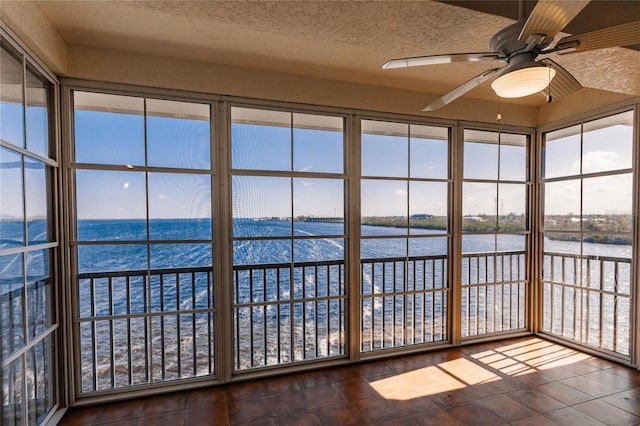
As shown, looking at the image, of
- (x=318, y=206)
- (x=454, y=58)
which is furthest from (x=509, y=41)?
(x=318, y=206)

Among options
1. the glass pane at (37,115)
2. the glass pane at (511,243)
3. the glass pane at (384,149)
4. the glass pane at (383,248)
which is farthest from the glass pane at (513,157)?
the glass pane at (37,115)

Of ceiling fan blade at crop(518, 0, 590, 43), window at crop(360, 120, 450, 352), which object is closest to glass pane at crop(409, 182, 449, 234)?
window at crop(360, 120, 450, 352)

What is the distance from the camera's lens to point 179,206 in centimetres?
298

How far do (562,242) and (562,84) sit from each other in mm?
2767

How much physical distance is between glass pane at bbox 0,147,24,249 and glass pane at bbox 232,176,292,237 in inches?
59.0

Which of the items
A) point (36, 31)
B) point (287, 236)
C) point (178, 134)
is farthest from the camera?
point (287, 236)

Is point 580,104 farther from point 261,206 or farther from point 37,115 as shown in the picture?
point 37,115

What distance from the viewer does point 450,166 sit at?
388cm

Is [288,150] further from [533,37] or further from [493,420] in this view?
[493,420]

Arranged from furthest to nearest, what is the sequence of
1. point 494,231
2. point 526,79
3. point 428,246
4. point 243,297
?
point 494,231
point 428,246
point 243,297
point 526,79

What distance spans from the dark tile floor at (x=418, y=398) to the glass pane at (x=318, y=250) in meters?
1.13

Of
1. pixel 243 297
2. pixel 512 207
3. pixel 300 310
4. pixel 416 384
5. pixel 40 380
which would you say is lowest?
pixel 416 384

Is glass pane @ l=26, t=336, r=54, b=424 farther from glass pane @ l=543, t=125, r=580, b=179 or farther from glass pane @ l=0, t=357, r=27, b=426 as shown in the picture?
glass pane @ l=543, t=125, r=580, b=179

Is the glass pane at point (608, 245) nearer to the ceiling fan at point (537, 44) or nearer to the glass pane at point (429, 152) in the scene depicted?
the glass pane at point (429, 152)
